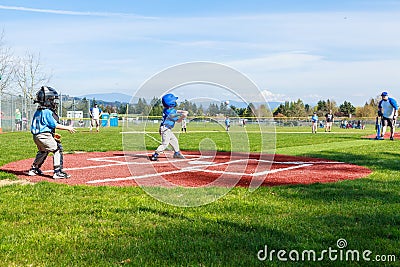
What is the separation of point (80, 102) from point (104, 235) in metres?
50.5

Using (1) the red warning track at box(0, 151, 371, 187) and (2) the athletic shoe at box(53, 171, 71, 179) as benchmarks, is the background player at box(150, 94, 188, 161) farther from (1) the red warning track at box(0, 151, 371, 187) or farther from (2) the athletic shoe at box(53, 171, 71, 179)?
(2) the athletic shoe at box(53, 171, 71, 179)

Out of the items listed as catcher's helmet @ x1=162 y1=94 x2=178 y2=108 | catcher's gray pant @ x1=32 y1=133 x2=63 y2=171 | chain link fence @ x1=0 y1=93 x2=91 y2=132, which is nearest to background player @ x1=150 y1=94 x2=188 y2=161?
catcher's helmet @ x1=162 y1=94 x2=178 y2=108

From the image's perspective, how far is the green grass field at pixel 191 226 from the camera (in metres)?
4.17

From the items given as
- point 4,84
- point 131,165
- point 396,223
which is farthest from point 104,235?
point 4,84

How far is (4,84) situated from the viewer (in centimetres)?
4159

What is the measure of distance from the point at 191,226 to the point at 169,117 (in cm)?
600

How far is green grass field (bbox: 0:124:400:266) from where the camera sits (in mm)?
4168

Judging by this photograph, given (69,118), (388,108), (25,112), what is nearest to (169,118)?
(388,108)

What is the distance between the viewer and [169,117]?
1095cm

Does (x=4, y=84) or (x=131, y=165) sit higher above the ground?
(x=4, y=84)

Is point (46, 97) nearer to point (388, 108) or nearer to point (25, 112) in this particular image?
point (388, 108)

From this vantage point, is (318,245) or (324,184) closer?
(318,245)

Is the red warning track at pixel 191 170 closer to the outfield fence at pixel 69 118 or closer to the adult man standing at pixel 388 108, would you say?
the outfield fence at pixel 69 118

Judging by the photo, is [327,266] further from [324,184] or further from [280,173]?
[280,173]
